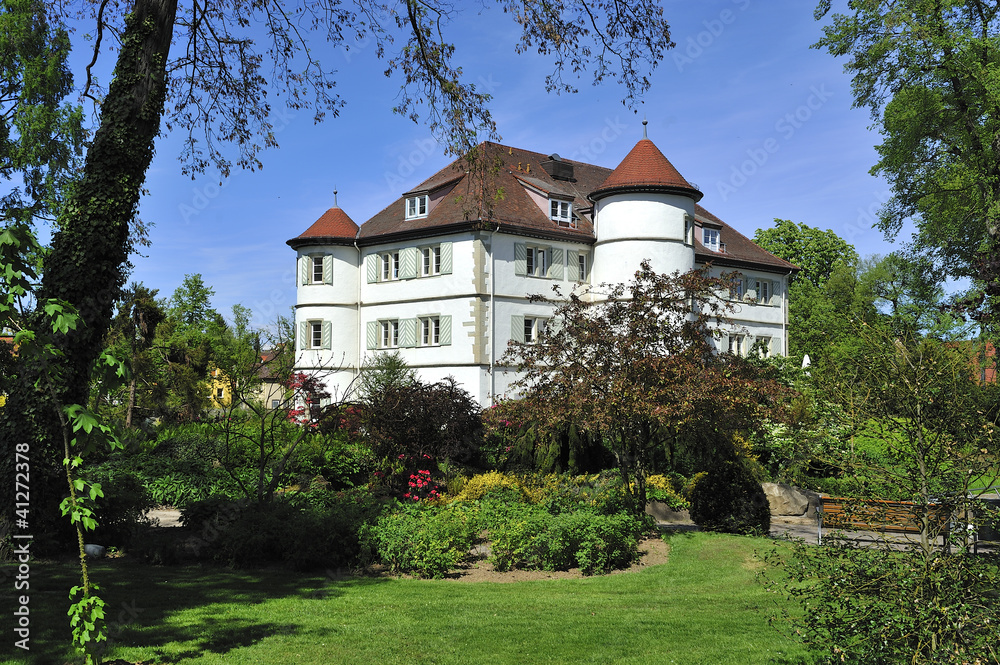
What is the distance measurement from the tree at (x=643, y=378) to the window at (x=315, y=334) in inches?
871

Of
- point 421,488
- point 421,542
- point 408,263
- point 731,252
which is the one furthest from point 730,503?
point 731,252

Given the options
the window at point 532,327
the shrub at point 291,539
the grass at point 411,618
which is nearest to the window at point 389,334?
the window at point 532,327

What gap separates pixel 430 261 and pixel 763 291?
714 inches

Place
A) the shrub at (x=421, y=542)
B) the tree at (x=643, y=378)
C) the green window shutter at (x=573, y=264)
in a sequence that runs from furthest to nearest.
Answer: the green window shutter at (x=573, y=264)
the tree at (x=643, y=378)
the shrub at (x=421, y=542)

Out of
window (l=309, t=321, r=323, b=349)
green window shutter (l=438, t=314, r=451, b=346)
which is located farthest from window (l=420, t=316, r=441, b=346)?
window (l=309, t=321, r=323, b=349)

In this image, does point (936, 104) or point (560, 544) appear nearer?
point (560, 544)

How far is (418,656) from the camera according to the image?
23.5 feet

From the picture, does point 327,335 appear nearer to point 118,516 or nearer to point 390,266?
point 390,266

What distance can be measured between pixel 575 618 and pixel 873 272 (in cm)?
4729

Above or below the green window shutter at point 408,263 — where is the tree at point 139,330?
below

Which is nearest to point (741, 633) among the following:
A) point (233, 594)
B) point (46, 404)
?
point (233, 594)

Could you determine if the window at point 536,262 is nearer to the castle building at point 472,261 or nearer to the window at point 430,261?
the castle building at point 472,261

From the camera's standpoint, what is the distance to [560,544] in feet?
38.0

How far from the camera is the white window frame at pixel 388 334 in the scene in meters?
35.2
